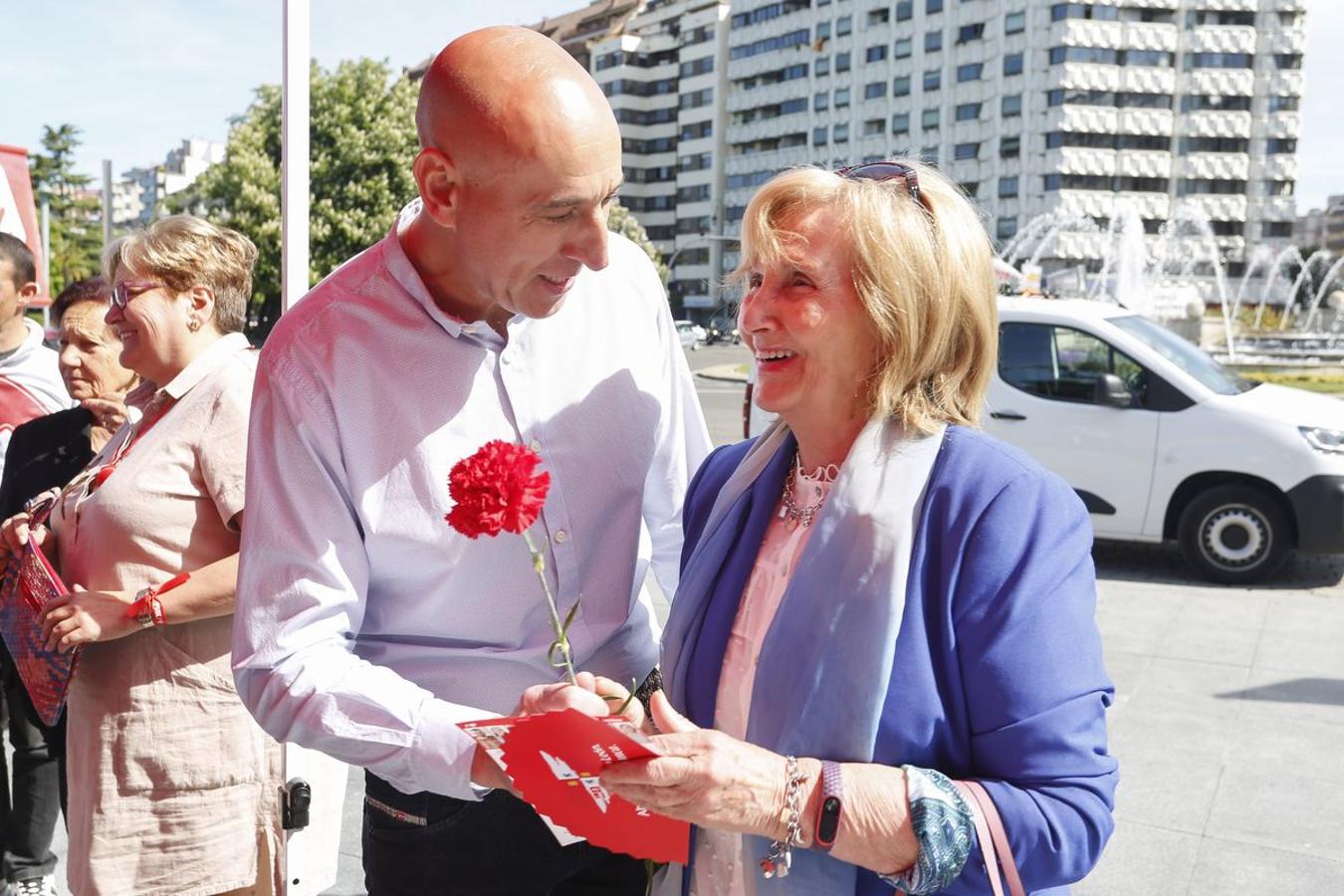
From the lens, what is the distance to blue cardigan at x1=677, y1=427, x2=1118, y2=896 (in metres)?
1.54

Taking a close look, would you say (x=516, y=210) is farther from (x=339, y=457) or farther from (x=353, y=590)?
(x=353, y=590)

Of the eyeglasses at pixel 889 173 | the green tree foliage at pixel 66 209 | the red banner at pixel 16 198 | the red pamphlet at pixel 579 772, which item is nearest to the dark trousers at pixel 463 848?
the red pamphlet at pixel 579 772

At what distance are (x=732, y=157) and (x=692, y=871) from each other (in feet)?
321

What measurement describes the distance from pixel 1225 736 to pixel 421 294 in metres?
4.80

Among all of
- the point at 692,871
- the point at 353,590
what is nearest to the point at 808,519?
the point at 692,871

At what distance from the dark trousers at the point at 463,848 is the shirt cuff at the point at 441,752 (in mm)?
245

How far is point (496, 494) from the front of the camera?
4.66ft

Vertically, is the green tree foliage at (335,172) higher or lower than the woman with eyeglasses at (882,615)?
higher

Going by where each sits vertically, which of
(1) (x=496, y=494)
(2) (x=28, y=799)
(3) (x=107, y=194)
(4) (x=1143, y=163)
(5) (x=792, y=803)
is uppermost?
(4) (x=1143, y=163)

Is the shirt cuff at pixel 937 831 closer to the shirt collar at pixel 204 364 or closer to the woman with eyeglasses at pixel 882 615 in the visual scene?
the woman with eyeglasses at pixel 882 615

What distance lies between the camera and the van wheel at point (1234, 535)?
820 cm

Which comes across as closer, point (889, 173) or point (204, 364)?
point (889, 173)

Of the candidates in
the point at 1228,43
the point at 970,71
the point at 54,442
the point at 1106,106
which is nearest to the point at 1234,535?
the point at 54,442

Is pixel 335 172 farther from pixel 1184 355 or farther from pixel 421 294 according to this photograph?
pixel 421 294
